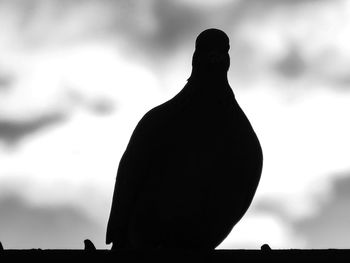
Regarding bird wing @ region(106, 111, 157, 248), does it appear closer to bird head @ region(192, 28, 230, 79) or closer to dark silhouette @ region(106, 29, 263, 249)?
dark silhouette @ region(106, 29, 263, 249)

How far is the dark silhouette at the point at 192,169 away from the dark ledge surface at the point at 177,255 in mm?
1547

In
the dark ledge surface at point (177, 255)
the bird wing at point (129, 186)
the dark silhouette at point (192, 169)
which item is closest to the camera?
the dark ledge surface at point (177, 255)

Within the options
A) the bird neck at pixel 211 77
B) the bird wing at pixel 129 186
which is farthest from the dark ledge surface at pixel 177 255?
the bird neck at pixel 211 77

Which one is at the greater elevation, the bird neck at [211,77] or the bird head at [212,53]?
the bird head at [212,53]

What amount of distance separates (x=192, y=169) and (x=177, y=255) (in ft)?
5.62

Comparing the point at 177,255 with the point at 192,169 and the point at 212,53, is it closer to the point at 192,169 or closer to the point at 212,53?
the point at 192,169

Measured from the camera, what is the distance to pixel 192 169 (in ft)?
15.8

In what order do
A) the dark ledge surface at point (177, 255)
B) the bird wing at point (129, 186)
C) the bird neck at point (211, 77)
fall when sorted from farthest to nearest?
the bird neck at point (211, 77) < the bird wing at point (129, 186) < the dark ledge surface at point (177, 255)

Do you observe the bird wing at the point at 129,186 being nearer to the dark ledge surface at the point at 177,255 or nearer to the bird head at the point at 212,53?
the bird head at the point at 212,53

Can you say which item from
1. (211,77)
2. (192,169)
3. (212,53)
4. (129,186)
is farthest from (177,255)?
(212,53)

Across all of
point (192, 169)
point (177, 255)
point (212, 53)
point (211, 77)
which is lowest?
point (177, 255)

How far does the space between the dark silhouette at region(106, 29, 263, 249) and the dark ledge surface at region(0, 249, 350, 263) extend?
155 cm

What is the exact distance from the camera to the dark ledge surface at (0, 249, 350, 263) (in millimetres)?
3107

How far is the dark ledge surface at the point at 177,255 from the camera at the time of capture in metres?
3.11
